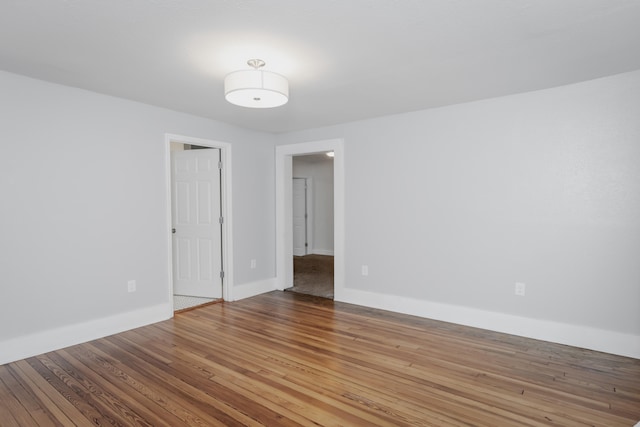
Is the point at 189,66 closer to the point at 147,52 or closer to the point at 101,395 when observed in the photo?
the point at 147,52

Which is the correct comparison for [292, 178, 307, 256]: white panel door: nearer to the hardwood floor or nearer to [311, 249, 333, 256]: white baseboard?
[311, 249, 333, 256]: white baseboard

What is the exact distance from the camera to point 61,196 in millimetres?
3084

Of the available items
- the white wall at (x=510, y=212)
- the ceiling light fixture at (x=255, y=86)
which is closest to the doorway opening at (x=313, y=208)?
the white wall at (x=510, y=212)

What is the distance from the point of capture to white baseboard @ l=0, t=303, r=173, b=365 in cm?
282

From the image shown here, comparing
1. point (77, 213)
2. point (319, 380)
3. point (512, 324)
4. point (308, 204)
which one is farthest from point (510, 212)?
point (308, 204)

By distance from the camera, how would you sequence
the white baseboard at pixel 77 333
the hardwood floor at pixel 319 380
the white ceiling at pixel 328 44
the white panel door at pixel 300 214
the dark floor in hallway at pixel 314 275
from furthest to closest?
the white panel door at pixel 300 214
the dark floor in hallway at pixel 314 275
the white baseboard at pixel 77 333
the hardwood floor at pixel 319 380
the white ceiling at pixel 328 44

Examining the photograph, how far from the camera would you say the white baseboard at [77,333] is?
2818 mm

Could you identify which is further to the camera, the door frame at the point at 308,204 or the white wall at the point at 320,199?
the door frame at the point at 308,204

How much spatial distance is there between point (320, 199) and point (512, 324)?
583 centimetres

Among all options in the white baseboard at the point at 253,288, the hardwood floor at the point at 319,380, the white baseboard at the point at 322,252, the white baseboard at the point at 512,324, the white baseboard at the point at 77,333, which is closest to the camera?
the hardwood floor at the point at 319,380

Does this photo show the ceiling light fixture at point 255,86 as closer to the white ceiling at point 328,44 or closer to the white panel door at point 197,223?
the white ceiling at point 328,44

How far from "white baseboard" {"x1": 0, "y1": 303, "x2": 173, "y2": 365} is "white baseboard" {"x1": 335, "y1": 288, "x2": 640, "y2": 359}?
7.58 ft

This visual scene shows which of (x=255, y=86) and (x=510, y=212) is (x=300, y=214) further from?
(x=255, y=86)

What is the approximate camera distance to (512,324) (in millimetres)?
3395
